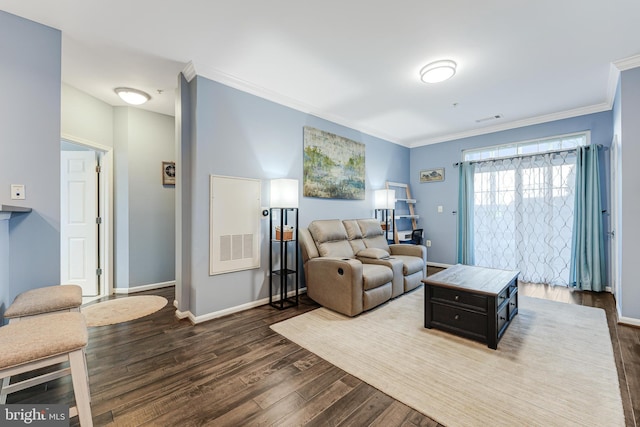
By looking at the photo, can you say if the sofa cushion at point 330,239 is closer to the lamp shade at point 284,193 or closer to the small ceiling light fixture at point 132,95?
the lamp shade at point 284,193

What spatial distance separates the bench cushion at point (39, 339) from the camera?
3.50 feet

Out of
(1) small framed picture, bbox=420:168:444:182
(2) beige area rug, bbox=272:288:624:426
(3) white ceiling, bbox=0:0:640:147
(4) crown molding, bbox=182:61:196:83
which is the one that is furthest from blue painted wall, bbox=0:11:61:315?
(1) small framed picture, bbox=420:168:444:182

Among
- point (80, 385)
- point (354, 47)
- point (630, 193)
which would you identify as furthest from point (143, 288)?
point (630, 193)

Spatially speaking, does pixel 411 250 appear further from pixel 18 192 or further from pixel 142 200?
pixel 18 192

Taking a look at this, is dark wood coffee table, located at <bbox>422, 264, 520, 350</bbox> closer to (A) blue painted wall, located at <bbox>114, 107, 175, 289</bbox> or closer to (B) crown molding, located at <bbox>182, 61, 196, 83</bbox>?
(B) crown molding, located at <bbox>182, 61, 196, 83</bbox>

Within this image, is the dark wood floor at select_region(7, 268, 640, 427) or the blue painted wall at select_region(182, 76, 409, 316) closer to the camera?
the dark wood floor at select_region(7, 268, 640, 427)

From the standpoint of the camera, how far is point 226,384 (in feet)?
5.94

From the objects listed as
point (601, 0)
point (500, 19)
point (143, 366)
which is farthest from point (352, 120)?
point (143, 366)

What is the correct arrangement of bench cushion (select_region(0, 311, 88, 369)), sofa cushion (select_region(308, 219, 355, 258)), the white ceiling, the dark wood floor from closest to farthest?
bench cushion (select_region(0, 311, 88, 369)), the dark wood floor, the white ceiling, sofa cushion (select_region(308, 219, 355, 258))

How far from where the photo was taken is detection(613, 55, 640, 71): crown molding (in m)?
2.65

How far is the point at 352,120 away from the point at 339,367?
3.72 metres

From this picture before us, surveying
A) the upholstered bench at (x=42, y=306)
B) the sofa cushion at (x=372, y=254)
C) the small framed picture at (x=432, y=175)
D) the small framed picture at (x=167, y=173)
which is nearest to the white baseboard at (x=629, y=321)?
the sofa cushion at (x=372, y=254)

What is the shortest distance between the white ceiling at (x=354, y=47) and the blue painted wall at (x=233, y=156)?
0.22 m

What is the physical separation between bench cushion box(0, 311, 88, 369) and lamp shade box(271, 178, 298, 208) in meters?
2.07
